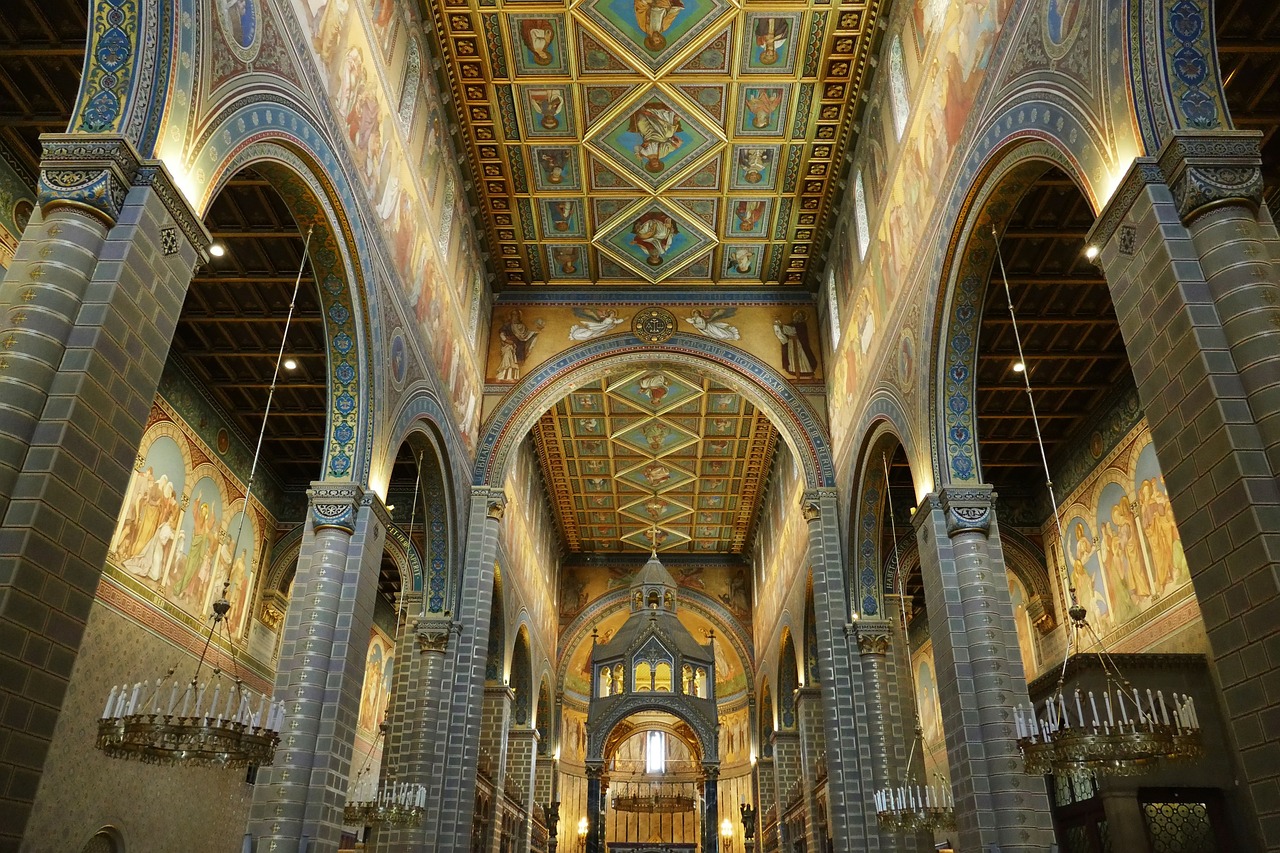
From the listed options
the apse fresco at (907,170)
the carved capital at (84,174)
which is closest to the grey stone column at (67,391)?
the carved capital at (84,174)

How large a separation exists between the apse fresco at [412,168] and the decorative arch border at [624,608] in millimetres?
15651

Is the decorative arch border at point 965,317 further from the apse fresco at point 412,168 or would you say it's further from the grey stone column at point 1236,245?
the apse fresco at point 412,168

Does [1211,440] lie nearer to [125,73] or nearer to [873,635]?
[125,73]

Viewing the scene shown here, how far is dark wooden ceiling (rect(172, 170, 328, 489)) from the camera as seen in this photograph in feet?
47.0

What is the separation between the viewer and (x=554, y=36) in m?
15.7

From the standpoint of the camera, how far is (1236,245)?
625 cm

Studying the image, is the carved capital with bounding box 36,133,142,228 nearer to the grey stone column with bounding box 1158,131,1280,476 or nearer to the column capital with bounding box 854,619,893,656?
the grey stone column with bounding box 1158,131,1280,476

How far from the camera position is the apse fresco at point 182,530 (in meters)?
16.0

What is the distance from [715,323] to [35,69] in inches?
544

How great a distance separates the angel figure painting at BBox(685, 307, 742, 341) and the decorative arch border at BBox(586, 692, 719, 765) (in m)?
12.8

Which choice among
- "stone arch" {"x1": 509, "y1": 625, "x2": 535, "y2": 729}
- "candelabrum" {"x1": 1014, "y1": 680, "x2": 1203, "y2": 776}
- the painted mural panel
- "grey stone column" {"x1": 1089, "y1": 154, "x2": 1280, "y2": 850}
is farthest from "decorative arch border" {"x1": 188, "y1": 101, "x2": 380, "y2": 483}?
"stone arch" {"x1": 509, "y1": 625, "x2": 535, "y2": 729}

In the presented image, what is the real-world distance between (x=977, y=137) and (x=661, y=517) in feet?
73.2

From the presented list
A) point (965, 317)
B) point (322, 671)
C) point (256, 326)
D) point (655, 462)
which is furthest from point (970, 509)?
point (655, 462)

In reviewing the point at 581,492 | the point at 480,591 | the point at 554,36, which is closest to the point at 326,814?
the point at 480,591
